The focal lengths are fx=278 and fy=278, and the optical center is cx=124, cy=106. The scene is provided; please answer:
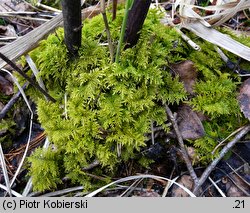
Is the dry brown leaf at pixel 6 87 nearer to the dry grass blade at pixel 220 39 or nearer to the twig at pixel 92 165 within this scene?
the twig at pixel 92 165

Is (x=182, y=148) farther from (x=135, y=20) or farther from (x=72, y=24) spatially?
(x=72, y=24)

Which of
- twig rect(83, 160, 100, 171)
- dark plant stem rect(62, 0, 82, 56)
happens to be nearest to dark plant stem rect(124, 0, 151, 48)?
dark plant stem rect(62, 0, 82, 56)

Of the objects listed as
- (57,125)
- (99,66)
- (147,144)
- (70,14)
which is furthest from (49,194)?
(70,14)

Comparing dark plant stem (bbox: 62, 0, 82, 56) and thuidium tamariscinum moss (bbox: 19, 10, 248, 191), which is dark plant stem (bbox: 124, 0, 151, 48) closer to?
thuidium tamariscinum moss (bbox: 19, 10, 248, 191)

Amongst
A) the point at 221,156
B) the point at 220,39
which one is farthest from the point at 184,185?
the point at 220,39

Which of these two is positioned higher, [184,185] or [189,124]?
[189,124]

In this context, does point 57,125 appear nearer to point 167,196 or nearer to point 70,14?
point 70,14
